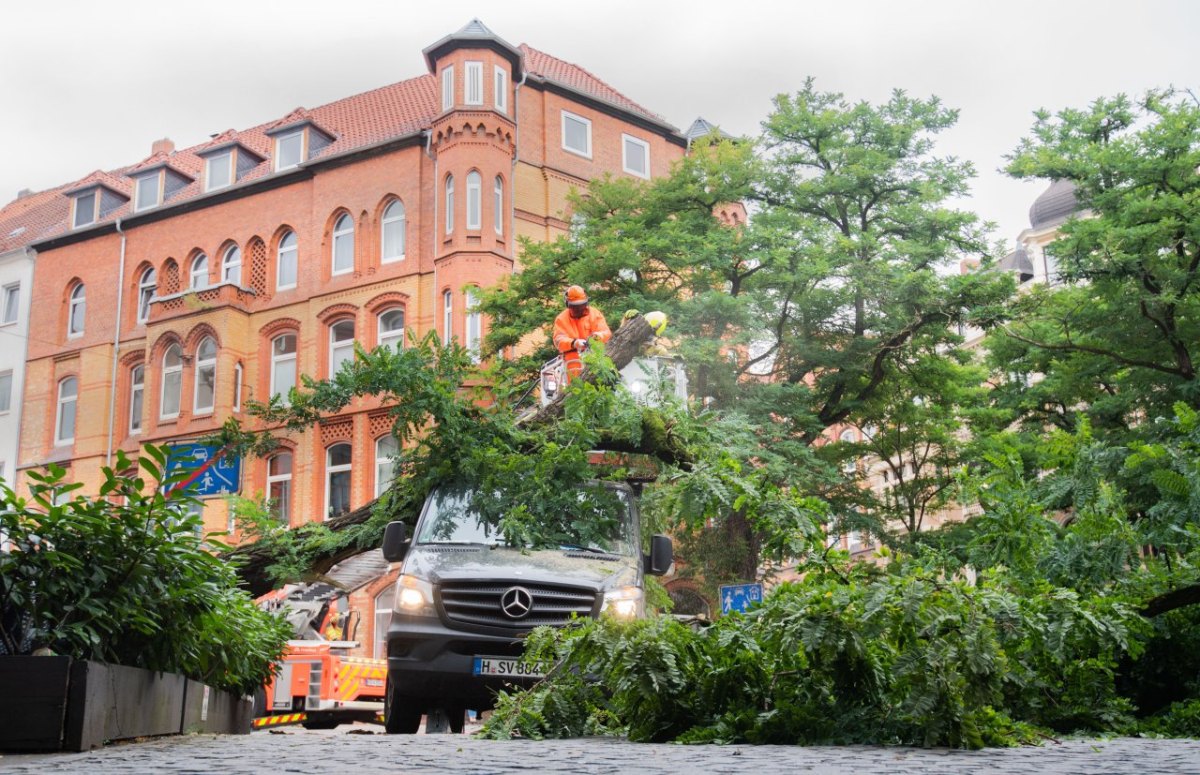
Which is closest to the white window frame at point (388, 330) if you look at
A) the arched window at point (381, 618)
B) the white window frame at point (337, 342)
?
the white window frame at point (337, 342)

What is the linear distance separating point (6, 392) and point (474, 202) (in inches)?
810

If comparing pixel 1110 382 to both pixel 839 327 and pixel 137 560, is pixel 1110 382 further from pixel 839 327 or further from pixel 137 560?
pixel 137 560

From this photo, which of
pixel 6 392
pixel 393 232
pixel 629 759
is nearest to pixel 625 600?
pixel 629 759

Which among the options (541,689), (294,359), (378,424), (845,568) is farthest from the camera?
(294,359)

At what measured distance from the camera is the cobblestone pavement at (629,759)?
423 cm

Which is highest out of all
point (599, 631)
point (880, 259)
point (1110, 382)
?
point (880, 259)

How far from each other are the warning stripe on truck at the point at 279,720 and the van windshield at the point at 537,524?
819 cm

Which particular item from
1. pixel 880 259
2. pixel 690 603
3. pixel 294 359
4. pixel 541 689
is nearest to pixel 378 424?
pixel 294 359

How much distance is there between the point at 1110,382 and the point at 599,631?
21.9 metres

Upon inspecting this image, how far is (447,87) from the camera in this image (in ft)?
118

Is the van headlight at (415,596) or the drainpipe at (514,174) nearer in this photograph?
the van headlight at (415,596)

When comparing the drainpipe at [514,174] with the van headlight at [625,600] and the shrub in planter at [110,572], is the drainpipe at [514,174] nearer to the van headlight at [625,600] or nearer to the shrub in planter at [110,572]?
the van headlight at [625,600]

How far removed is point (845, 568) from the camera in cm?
666

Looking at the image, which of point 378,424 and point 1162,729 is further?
point 378,424
